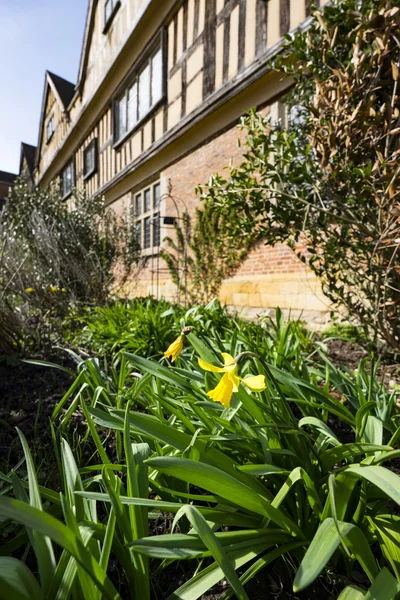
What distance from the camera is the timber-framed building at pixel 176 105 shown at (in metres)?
5.78

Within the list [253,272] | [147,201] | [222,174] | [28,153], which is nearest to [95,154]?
[147,201]

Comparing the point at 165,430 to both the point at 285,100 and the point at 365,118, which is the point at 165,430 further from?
the point at 285,100

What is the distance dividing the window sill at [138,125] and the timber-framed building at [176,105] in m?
0.04

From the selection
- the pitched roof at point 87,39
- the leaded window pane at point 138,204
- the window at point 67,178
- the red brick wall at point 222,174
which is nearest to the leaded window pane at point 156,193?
the red brick wall at point 222,174

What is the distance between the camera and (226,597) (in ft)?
3.03

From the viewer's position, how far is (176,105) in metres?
8.35

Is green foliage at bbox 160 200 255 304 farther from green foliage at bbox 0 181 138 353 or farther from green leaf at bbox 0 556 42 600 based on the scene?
green leaf at bbox 0 556 42 600

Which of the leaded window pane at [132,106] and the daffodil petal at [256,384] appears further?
the leaded window pane at [132,106]

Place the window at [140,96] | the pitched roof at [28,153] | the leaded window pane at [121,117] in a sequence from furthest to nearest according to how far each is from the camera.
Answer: the pitched roof at [28,153] < the leaded window pane at [121,117] < the window at [140,96]

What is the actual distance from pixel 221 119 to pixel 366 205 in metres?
5.20

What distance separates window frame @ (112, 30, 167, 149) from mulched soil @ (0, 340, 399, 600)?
752 cm

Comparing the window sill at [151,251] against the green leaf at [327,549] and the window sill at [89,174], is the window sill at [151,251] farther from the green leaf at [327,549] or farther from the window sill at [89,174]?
the green leaf at [327,549]

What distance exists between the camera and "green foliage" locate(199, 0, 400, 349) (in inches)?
90.4

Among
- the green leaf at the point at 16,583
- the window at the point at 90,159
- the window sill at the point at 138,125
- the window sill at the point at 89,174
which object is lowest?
the green leaf at the point at 16,583
